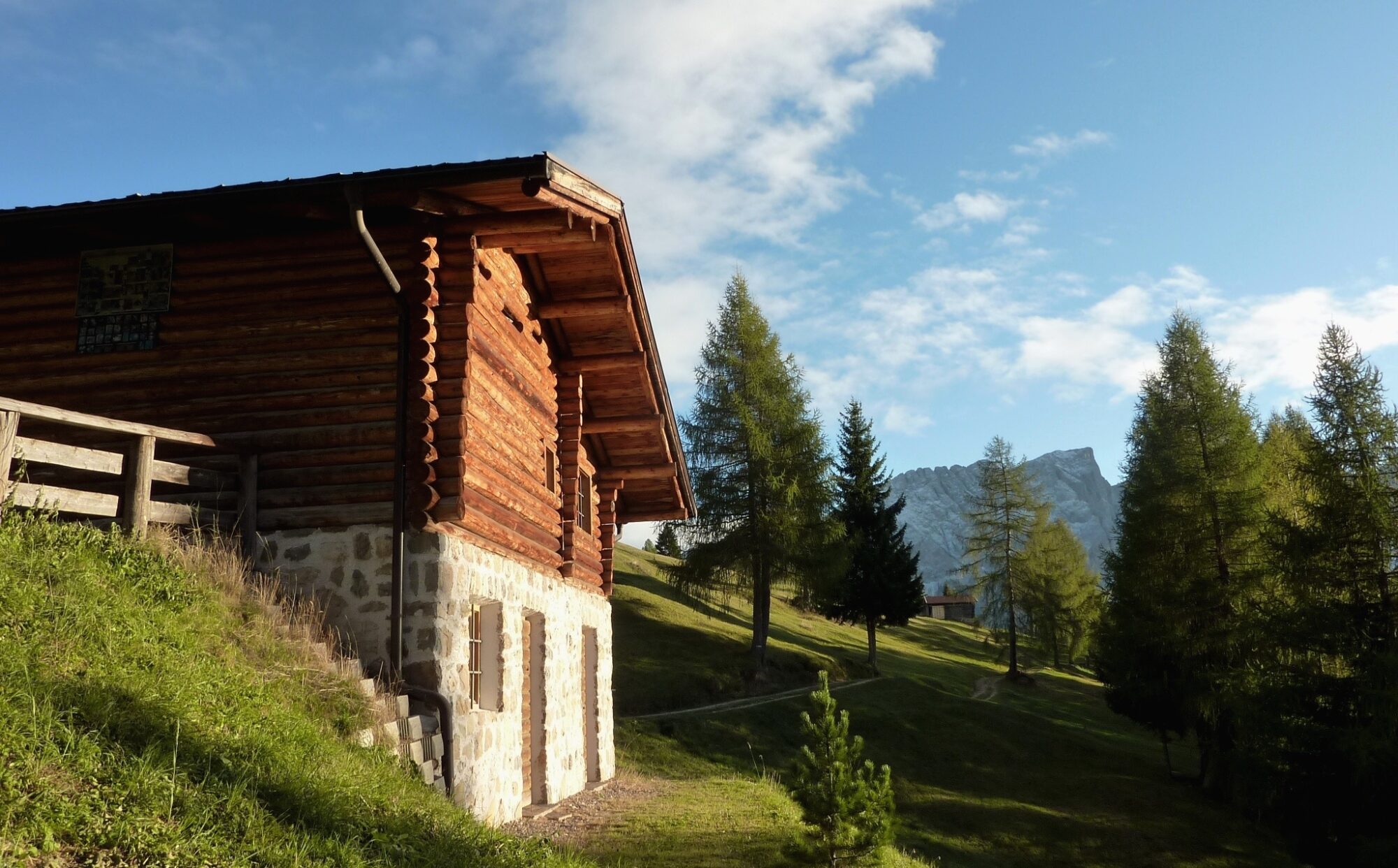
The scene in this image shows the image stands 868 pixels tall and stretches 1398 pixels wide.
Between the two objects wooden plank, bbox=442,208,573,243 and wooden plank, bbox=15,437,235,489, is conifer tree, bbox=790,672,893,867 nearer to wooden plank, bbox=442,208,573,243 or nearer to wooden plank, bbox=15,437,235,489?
wooden plank, bbox=442,208,573,243

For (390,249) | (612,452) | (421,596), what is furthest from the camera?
(612,452)

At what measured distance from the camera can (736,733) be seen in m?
28.7

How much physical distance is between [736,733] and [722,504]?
31.3 feet

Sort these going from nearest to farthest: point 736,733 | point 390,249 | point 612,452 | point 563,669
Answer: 1. point 390,249
2. point 563,669
3. point 612,452
4. point 736,733

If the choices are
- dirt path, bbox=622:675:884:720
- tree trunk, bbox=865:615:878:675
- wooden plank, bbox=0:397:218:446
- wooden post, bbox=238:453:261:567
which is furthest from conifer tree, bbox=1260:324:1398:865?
wooden plank, bbox=0:397:218:446

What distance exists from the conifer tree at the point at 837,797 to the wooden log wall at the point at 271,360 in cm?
558

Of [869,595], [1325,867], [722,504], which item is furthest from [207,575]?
[869,595]

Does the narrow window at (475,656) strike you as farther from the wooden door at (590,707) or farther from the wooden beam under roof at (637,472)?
the wooden beam under roof at (637,472)

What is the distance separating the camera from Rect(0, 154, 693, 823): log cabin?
10.4 metres

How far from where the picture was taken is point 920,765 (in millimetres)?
29547

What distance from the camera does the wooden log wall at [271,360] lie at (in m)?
10.7

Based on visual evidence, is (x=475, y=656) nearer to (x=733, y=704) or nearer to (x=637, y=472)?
(x=637, y=472)

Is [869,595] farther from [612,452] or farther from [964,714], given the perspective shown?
[612,452]

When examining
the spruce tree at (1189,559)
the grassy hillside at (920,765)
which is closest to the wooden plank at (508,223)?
the grassy hillside at (920,765)
